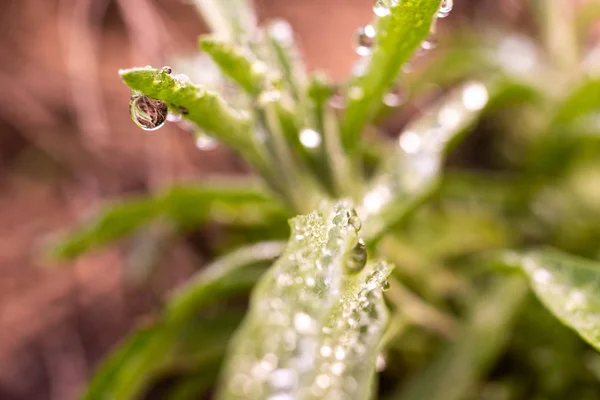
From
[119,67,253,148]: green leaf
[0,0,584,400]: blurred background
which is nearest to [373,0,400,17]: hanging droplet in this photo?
[119,67,253,148]: green leaf

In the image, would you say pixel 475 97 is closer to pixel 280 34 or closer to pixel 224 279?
pixel 280 34

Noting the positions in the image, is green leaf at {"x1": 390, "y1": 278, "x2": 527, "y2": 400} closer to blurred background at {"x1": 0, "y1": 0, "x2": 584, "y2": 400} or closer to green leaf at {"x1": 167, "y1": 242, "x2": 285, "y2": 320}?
green leaf at {"x1": 167, "y1": 242, "x2": 285, "y2": 320}

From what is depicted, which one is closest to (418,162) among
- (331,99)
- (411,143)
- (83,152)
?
(411,143)

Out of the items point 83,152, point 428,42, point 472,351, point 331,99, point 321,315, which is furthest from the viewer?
point 83,152

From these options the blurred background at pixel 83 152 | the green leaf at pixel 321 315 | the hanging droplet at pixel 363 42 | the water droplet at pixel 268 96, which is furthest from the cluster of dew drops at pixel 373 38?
the blurred background at pixel 83 152

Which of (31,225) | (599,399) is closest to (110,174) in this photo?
(31,225)

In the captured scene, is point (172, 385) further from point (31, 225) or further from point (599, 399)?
point (599, 399)
